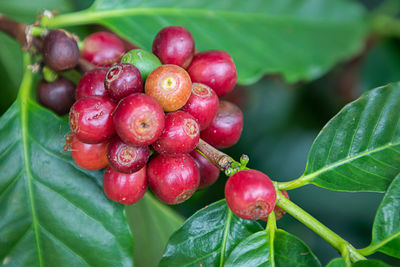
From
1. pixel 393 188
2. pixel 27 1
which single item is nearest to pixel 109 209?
pixel 393 188

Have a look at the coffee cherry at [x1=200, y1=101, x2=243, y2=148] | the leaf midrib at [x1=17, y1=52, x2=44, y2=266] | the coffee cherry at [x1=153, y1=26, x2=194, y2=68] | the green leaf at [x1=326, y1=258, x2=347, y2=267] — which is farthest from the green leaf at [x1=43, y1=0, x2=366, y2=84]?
the green leaf at [x1=326, y1=258, x2=347, y2=267]

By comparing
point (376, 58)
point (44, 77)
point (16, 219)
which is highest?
point (44, 77)

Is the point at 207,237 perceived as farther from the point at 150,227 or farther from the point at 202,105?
the point at 150,227

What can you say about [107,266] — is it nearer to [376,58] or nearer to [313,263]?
[313,263]

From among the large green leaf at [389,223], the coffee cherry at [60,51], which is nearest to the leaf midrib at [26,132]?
the coffee cherry at [60,51]

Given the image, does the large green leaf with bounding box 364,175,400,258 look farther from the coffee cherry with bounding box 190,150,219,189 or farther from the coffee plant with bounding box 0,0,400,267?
the coffee cherry with bounding box 190,150,219,189

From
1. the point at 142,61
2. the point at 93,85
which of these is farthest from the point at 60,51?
the point at 142,61

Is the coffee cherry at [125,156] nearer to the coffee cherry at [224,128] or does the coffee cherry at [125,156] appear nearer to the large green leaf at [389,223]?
the coffee cherry at [224,128]
